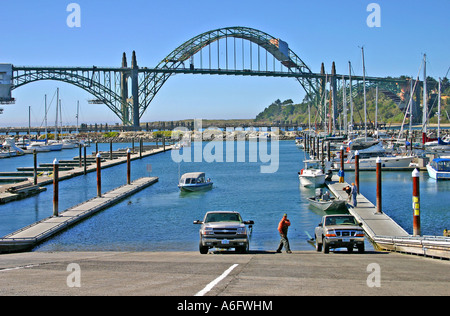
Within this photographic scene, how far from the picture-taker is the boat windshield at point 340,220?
22.7 metres

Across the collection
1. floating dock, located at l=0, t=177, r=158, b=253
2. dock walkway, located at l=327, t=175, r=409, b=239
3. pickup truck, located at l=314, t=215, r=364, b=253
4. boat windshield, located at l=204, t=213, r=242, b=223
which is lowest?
floating dock, located at l=0, t=177, r=158, b=253

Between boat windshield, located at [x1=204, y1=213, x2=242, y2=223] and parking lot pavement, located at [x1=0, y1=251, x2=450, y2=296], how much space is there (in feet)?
10.4

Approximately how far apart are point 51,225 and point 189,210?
41.4ft

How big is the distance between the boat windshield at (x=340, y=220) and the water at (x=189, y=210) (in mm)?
4832

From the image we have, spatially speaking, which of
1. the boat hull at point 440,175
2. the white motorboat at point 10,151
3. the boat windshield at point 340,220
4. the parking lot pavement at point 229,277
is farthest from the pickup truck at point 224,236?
the white motorboat at point 10,151

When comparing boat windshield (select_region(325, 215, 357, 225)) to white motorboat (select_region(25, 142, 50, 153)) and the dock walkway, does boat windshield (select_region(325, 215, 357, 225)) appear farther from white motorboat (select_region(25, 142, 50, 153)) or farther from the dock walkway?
white motorboat (select_region(25, 142, 50, 153))

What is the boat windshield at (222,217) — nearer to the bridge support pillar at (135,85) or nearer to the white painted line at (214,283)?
the white painted line at (214,283)

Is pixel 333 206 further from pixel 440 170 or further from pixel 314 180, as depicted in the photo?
pixel 440 170

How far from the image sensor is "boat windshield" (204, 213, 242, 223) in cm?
2253

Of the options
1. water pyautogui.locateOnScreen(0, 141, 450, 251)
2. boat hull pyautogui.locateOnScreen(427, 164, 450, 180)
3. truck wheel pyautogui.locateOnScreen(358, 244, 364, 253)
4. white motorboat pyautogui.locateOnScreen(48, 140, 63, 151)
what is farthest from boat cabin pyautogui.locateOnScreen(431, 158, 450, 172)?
white motorboat pyautogui.locateOnScreen(48, 140, 63, 151)

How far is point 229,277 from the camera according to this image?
551 inches

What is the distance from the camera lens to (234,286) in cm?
1250

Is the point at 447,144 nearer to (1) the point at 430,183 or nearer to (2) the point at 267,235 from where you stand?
(1) the point at 430,183

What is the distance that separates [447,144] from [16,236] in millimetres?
64743
